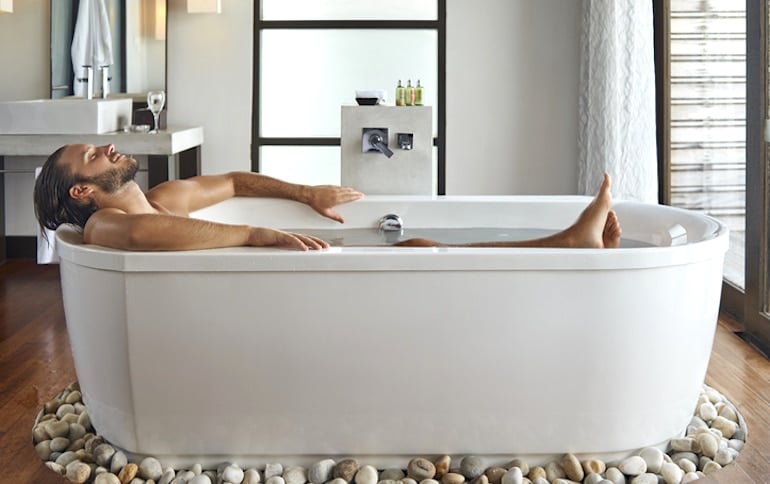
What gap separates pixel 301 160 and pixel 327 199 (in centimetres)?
197

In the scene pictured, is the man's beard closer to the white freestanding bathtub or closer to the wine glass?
the white freestanding bathtub

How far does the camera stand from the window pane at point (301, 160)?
5473 millimetres

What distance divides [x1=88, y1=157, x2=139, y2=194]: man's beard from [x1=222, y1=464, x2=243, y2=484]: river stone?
74 cm

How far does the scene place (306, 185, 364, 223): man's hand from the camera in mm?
3549

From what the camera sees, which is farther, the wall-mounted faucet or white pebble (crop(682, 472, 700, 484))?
the wall-mounted faucet

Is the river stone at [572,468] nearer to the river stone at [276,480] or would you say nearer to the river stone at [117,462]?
the river stone at [276,480]

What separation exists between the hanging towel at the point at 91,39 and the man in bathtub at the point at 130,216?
2.21 metres

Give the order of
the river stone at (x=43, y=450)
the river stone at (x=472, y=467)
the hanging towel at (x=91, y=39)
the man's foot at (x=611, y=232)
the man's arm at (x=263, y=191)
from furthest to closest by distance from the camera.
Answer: the hanging towel at (x=91, y=39) → the man's arm at (x=263, y=191) → the man's foot at (x=611, y=232) → the river stone at (x=43, y=450) → the river stone at (x=472, y=467)

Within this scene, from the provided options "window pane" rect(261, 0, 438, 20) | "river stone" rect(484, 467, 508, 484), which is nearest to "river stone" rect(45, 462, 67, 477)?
"river stone" rect(484, 467, 508, 484)

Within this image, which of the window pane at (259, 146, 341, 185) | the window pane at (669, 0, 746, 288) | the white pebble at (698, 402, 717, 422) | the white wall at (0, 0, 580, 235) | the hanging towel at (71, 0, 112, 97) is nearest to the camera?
the white pebble at (698, 402, 717, 422)

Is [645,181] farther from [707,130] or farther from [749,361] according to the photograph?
[749,361]

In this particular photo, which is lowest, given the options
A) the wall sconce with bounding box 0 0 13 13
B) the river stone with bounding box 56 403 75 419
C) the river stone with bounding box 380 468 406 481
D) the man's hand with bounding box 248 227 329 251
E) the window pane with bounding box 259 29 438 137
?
the river stone with bounding box 380 468 406 481

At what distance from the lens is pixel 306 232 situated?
356cm

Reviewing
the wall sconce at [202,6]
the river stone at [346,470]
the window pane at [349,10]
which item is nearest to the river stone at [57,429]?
the river stone at [346,470]
